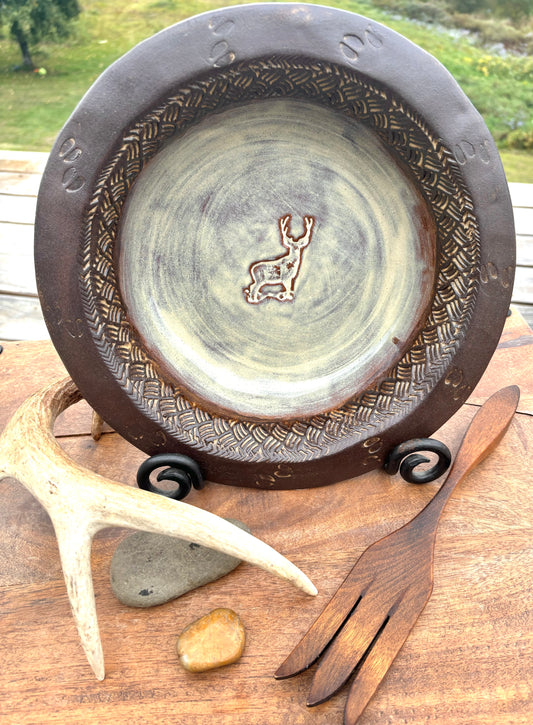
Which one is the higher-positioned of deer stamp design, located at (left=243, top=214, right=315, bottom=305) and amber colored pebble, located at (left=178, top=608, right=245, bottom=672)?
deer stamp design, located at (left=243, top=214, right=315, bottom=305)

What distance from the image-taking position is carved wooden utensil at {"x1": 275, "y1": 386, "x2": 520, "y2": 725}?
2.09 ft

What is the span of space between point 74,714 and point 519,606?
49cm

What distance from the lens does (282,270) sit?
73cm

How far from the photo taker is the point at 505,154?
7.51ft

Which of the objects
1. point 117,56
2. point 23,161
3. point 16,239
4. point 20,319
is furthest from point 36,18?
point 20,319

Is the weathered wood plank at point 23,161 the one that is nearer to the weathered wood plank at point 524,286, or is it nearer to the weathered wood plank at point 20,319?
the weathered wood plank at point 20,319

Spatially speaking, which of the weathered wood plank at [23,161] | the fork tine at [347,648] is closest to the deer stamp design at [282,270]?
the fork tine at [347,648]

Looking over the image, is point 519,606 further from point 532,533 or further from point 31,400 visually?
point 31,400

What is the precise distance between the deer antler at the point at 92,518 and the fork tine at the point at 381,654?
0.09 m

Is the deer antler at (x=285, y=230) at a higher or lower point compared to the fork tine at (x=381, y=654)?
higher

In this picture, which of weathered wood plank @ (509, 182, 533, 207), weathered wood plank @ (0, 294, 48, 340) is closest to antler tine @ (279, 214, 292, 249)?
weathered wood plank @ (0, 294, 48, 340)

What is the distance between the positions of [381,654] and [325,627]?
6cm

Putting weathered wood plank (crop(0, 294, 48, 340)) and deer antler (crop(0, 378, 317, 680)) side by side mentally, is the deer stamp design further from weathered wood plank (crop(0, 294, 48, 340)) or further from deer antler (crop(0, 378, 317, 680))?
weathered wood plank (crop(0, 294, 48, 340))

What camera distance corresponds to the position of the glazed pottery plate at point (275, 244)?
0.62 metres
